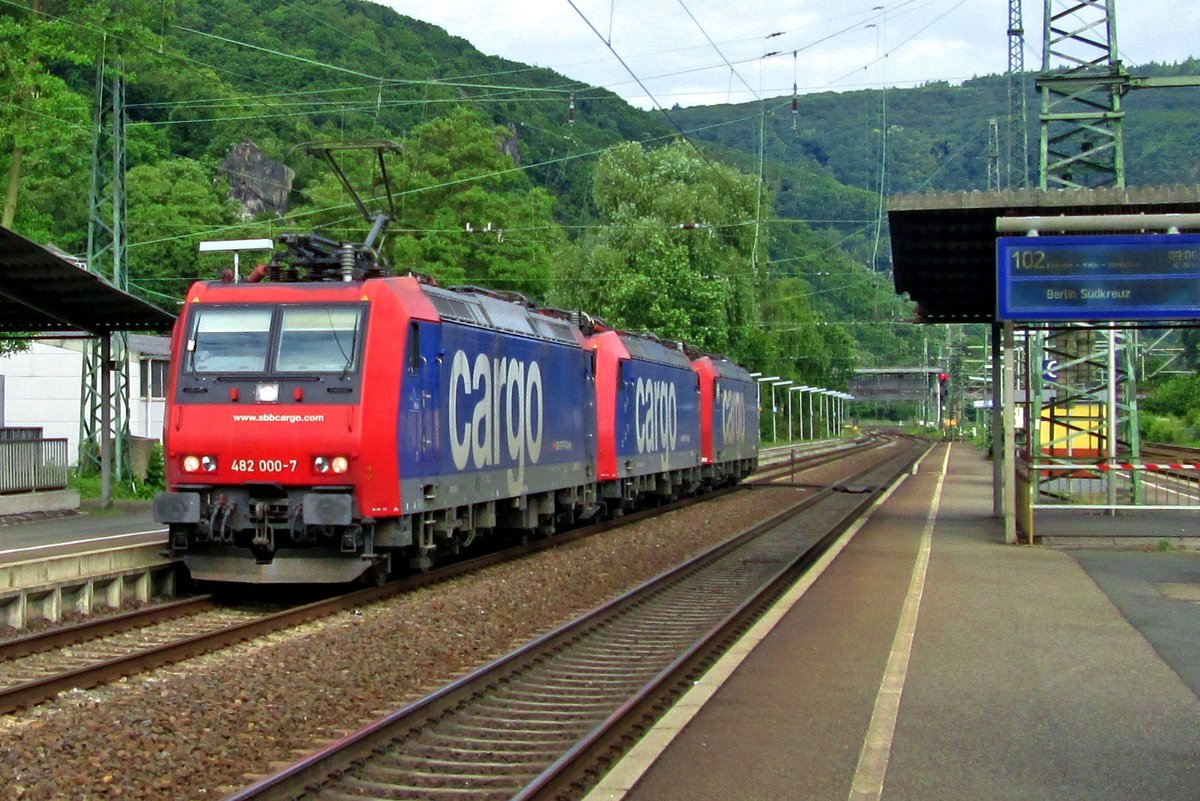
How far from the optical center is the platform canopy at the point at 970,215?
732 inches

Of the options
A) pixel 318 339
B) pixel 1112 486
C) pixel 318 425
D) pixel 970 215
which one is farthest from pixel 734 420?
pixel 318 425

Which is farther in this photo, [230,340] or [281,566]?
[230,340]

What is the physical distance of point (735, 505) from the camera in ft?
102

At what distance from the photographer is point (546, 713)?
366 inches

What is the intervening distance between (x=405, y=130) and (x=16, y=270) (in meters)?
64.1

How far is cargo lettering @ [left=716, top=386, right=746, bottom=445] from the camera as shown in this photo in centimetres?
3616

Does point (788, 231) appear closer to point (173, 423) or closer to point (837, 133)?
point (837, 133)

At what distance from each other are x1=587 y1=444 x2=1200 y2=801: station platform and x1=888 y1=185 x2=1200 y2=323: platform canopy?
4.87 meters

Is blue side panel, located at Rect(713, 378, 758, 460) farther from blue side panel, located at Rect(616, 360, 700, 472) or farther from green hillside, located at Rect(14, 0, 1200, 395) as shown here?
green hillside, located at Rect(14, 0, 1200, 395)

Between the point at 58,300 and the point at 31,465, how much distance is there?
11.1ft

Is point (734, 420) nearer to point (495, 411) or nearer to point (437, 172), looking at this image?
point (495, 411)

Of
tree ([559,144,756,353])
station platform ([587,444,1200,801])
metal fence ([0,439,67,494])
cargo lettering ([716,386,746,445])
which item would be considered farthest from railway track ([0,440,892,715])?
tree ([559,144,756,353])

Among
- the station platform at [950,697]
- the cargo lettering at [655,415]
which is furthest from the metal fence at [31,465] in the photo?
the station platform at [950,697]

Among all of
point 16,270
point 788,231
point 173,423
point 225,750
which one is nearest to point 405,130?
point 788,231
